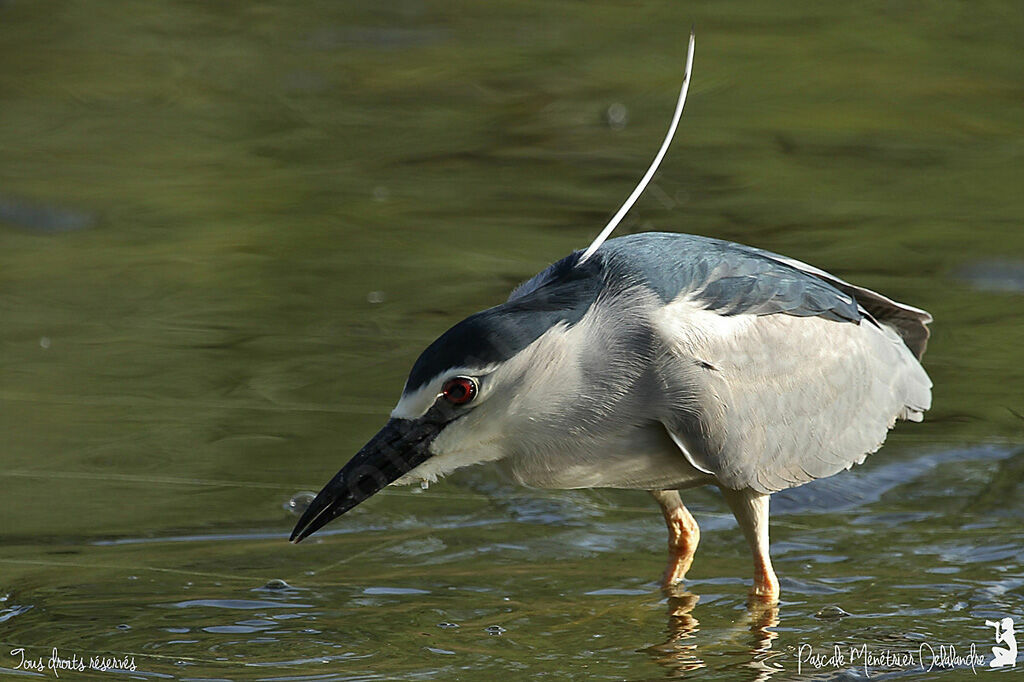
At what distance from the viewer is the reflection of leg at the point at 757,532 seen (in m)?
5.71

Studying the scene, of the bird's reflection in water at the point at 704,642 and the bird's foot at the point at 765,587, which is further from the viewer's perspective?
the bird's foot at the point at 765,587

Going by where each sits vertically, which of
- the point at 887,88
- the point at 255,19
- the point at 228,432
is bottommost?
the point at 228,432

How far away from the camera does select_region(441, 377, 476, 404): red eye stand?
505 cm

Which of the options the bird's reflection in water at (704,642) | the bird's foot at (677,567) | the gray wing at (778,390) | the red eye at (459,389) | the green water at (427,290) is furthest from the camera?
the bird's foot at (677,567)

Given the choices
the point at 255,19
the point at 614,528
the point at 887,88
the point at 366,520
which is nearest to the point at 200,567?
the point at 366,520

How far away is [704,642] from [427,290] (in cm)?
373

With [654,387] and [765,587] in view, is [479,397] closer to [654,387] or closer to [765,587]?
[654,387]

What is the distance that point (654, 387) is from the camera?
17.7ft

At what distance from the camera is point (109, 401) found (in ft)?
24.3

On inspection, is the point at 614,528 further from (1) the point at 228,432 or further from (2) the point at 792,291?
(1) the point at 228,432

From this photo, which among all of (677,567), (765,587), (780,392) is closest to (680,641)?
(765,587)

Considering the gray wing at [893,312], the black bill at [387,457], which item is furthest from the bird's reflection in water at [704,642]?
the gray wing at [893,312]

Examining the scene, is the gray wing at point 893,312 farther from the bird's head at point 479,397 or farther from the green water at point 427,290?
the bird's head at point 479,397

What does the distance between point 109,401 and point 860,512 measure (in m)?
3.30
